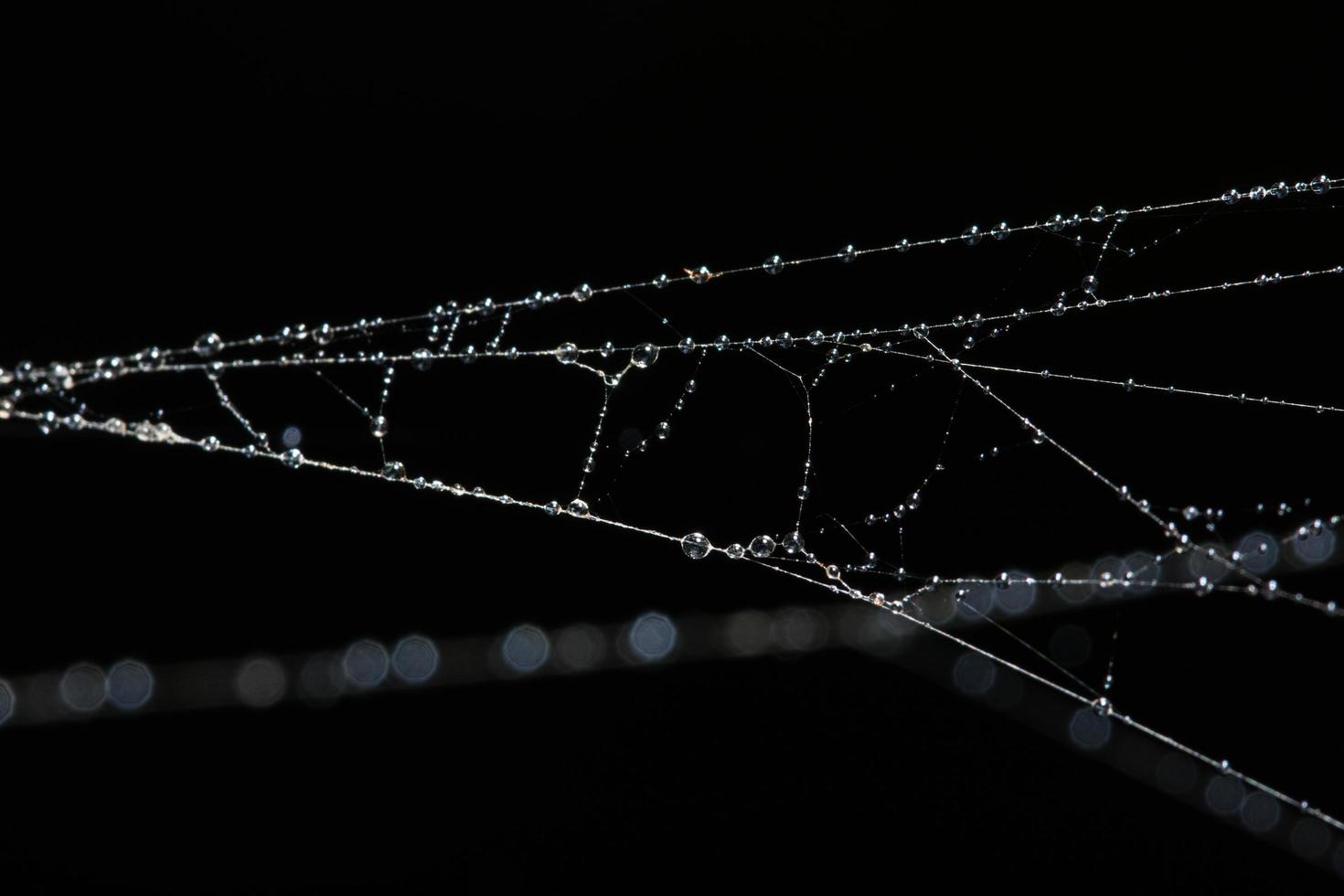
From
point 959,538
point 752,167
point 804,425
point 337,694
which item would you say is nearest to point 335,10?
point 752,167

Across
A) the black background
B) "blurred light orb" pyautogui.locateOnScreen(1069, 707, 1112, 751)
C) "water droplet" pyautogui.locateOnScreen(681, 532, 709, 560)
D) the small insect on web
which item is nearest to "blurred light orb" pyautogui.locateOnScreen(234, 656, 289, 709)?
the black background

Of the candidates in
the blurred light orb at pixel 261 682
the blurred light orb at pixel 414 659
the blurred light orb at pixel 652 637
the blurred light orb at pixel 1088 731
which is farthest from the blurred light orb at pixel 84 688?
the blurred light orb at pixel 1088 731

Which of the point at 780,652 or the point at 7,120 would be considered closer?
the point at 7,120

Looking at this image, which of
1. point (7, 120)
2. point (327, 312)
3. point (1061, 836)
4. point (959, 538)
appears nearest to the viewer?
point (7, 120)

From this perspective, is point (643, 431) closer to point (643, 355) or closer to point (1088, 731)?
point (643, 355)

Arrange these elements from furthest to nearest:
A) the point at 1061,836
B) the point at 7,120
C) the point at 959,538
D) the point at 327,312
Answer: the point at 1061,836
the point at 959,538
the point at 327,312
the point at 7,120

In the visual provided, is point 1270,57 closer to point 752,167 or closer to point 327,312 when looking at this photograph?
point 752,167
